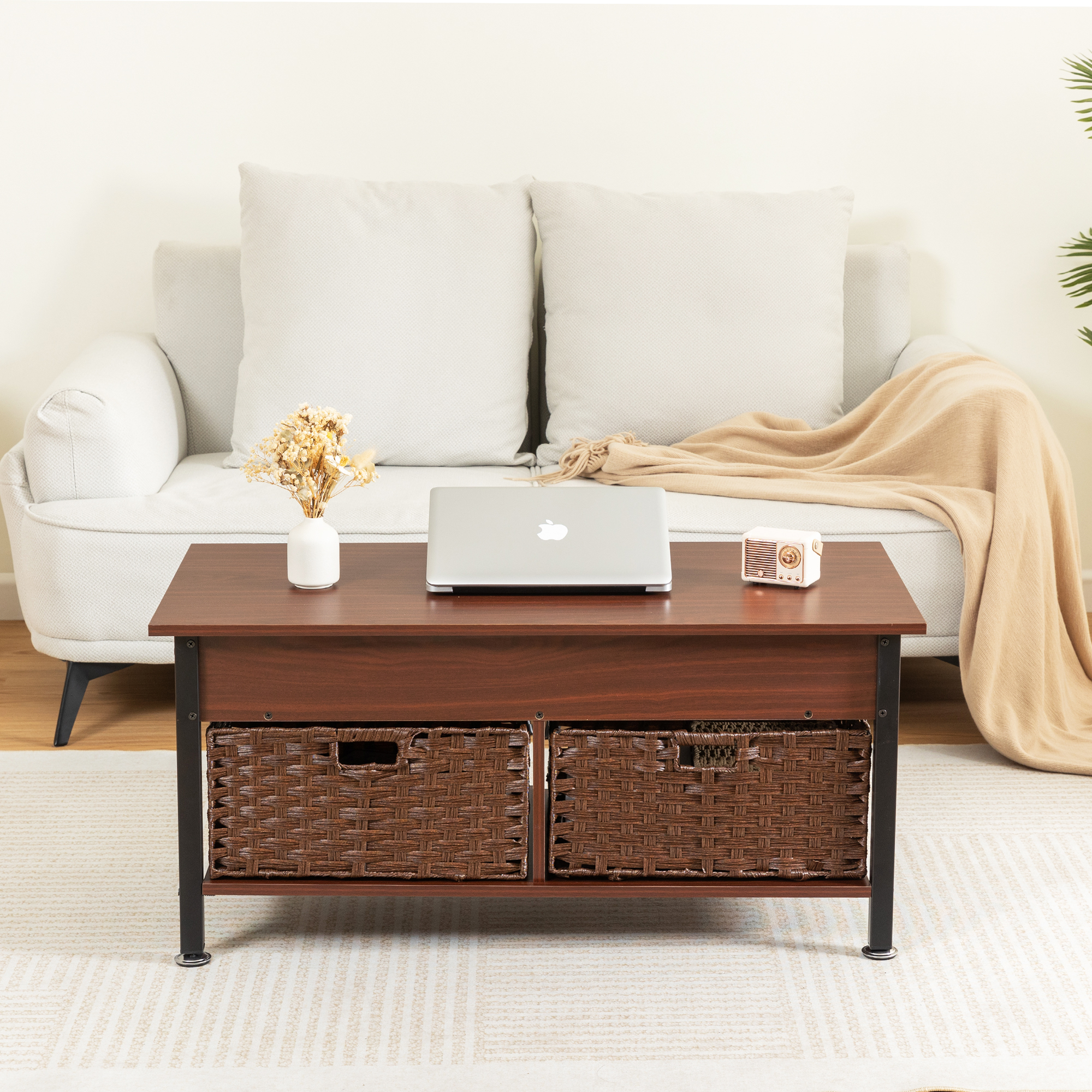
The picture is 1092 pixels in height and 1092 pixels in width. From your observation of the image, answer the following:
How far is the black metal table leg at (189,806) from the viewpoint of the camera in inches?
60.5

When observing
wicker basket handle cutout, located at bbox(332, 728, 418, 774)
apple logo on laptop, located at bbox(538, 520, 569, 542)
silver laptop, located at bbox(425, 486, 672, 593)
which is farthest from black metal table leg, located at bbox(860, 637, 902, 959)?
wicker basket handle cutout, located at bbox(332, 728, 418, 774)

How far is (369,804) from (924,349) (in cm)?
181

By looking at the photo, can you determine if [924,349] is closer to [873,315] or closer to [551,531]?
[873,315]

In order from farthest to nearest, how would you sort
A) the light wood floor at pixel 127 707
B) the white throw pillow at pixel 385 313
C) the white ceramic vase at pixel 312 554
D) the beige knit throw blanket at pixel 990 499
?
the white throw pillow at pixel 385 313
the light wood floor at pixel 127 707
the beige knit throw blanket at pixel 990 499
the white ceramic vase at pixel 312 554

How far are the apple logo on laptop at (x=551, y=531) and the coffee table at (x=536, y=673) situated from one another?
0.09 meters

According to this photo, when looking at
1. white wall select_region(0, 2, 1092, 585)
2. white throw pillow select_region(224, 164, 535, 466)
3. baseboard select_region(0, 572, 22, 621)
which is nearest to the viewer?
white throw pillow select_region(224, 164, 535, 466)

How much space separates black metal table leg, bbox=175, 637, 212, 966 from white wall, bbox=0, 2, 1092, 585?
1830 mm

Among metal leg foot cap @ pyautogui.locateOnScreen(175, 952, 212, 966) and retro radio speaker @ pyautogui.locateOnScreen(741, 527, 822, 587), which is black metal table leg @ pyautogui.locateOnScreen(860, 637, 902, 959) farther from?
metal leg foot cap @ pyautogui.locateOnScreen(175, 952, 212, 966)

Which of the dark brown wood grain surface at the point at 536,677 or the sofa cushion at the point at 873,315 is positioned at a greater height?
the sofa cushion at the point at 873,315

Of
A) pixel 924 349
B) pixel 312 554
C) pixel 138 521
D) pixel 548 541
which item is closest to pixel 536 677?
pixel 548 541

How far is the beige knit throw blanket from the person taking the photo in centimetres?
227

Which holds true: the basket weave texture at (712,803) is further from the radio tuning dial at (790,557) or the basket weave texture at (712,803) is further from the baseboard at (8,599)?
the baseboard at (8,599)

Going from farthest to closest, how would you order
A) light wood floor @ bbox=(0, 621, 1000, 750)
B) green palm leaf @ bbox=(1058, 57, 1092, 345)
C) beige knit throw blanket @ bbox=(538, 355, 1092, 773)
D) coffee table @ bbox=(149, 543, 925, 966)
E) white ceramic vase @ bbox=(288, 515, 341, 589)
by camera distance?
green palm leaf @ bbox=(1058, 57, 1092, 345) < light wood floor @ bbox=(0, 621, 1000, 750) < beige knit throw blanket @ bbox=(538, 355, 1092, 773) < white ceramic vase @ bbox=(288, 515, 341, 589) < coffee table @ bbox=(149, 543, 925, 966)

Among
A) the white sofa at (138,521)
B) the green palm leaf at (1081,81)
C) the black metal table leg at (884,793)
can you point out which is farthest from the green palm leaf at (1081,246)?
the black metal table leg at (884,793)
